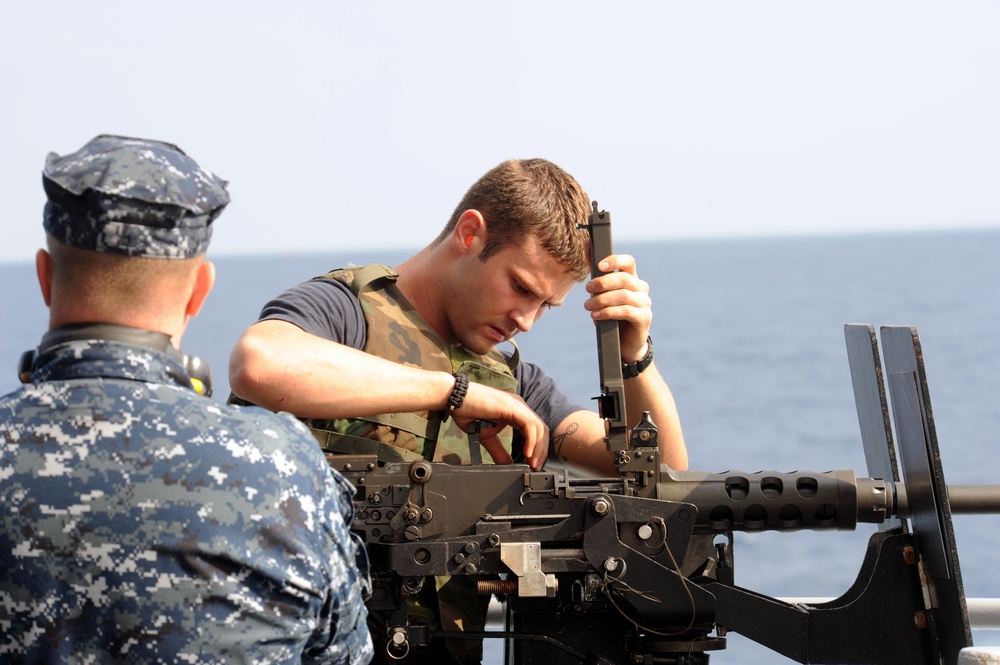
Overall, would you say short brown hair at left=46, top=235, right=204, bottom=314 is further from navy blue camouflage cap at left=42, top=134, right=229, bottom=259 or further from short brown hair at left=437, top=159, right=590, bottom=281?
short brown hair at left=437, top=159, right=590, bottom=281

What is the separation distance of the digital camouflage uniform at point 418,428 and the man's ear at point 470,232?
23 cm

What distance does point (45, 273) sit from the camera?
2.10 m

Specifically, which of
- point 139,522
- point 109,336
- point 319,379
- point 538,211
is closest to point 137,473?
point 139,522

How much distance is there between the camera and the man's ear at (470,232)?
3910 mm

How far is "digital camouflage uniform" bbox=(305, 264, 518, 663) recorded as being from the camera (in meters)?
3.51

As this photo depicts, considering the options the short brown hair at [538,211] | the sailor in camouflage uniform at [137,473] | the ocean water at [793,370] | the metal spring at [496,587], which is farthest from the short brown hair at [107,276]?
the ocean water at [793,370]

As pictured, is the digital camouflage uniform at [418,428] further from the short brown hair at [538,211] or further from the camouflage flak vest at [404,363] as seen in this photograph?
the short brown hair at [538,211]

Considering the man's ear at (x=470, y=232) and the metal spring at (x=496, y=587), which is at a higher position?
the man's ear at (x=470, y=232)

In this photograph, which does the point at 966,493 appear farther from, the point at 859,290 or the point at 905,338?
the point at 859,290

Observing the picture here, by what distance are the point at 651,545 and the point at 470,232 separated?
47.3 inches

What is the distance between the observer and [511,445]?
12.9 feet

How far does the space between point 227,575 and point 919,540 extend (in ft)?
6.72

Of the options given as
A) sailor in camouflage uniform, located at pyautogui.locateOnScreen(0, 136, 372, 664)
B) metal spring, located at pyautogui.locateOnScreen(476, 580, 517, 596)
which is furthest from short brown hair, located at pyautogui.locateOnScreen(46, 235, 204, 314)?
metal spring, located at pyautogui.locateOnScreen(476, 580, 517, 596)

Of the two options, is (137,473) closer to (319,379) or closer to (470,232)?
(319,379)
